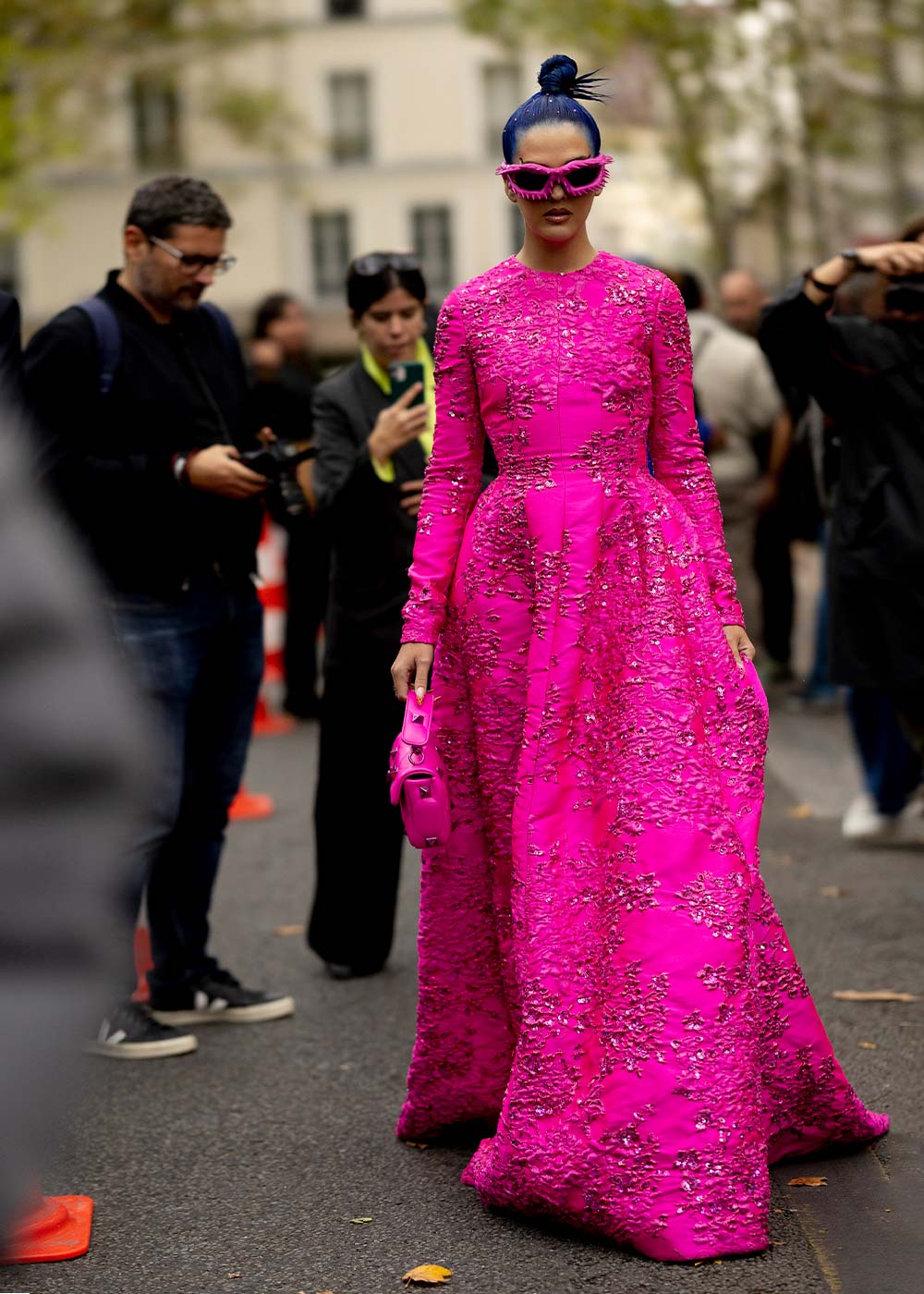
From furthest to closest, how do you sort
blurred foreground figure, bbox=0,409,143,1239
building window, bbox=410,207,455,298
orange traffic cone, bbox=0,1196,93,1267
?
building window, bbox=410,207,455,298, orange traffic cone, bbox=0,1196,93,1267, blurred foreground figure, bbox=0,409,143,1239

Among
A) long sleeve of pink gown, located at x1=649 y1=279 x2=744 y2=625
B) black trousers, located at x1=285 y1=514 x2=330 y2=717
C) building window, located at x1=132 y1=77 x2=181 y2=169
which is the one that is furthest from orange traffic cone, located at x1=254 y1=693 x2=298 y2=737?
building window, located at x1=132 y1=77 x2=181 y2=169

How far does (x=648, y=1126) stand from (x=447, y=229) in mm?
50265

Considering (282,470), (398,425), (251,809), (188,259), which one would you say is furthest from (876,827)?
(188,259)

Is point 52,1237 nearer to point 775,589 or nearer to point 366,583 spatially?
point 366,583

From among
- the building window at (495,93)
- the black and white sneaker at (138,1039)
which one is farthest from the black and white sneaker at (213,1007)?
the building window at (495,93)

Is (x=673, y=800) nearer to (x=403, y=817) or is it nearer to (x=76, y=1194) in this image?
(x=403, y=817)

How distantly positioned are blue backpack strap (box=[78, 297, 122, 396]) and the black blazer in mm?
854

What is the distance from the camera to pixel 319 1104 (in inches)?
208

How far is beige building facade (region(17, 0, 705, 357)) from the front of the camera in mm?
51031

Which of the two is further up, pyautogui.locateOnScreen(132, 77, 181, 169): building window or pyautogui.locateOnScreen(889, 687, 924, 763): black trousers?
pyautogui.locateOnScreen(132, 77, 181, 169): building window

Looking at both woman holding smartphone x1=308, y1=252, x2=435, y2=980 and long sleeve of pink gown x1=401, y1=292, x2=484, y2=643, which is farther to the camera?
woman holding smartphone x1=308, y1=252, x2=435, y2=980

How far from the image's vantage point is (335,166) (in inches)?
2088

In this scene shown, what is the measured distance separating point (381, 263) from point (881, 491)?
73.5 inches

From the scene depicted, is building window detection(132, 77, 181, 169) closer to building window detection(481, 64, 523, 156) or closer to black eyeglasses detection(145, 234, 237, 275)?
building window detection(481, 64, 523, 156)
